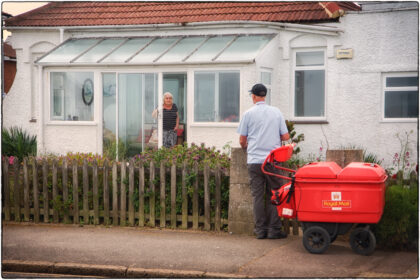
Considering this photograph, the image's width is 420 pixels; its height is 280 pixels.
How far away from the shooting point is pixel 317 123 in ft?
52.7

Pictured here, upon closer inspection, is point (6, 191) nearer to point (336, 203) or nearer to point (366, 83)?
point (336, 203)

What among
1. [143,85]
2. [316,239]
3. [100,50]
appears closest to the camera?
[316,239]

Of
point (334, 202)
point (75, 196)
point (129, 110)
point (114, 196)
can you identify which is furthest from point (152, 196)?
point (129, 110)

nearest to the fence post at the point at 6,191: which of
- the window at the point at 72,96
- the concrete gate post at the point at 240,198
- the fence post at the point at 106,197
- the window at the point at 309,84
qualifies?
the fence post at the point at 106,197

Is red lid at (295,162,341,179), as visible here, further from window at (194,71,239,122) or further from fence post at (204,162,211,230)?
window at (194,71,239,122)

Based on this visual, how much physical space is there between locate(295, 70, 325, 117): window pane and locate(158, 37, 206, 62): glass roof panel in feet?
8.94

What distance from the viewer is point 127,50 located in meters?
17.2

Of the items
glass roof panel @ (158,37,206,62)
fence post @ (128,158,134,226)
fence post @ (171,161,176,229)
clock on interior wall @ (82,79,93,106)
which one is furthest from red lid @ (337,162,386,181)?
clock on interior wall @ (82,79,93,106)

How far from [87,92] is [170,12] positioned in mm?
3386

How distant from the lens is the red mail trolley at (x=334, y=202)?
23.9 ft

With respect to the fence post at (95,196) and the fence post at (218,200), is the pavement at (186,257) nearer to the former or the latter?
the fence post at (218,200)

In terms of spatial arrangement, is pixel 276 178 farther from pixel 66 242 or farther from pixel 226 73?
pixel 226 73

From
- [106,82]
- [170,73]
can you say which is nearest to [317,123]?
[170,73]

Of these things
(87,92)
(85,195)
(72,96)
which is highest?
(87,92)
